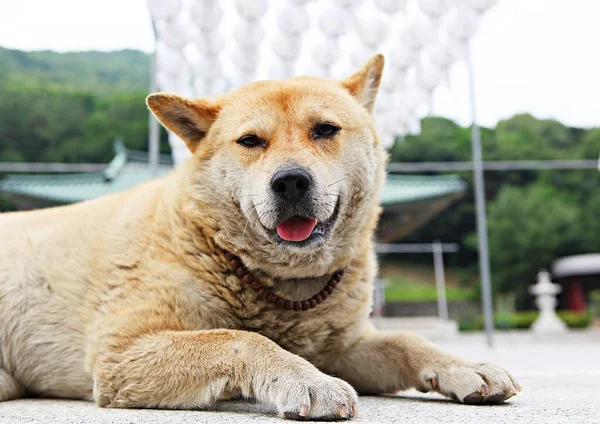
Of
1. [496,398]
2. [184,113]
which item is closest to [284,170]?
[184,113]

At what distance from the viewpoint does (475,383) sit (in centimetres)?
204

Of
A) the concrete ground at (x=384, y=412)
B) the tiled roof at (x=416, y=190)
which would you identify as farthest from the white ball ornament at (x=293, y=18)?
the tiled roof at (x=416, y=190)

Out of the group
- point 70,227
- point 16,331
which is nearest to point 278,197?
point 70,227

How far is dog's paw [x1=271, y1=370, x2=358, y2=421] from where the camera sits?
5.57ft

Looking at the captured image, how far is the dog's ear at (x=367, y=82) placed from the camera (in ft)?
9.20

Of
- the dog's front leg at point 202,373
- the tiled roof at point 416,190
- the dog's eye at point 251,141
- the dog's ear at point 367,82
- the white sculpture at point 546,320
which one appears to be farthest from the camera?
the white sculpture at point 546,320

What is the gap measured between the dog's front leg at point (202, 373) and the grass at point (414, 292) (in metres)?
27.5

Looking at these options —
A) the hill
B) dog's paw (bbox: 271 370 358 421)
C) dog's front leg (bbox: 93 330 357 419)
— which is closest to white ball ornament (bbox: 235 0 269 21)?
dog's front leg (bbox: 93 330 357 419)

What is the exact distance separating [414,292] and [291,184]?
30.7m

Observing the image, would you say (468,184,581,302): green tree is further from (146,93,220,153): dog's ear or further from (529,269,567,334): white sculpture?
(146,93,220,153): dog's ear

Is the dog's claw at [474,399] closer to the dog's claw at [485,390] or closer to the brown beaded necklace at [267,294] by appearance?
the dog's claw at [485,390]

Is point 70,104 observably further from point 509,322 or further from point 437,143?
point 509,322

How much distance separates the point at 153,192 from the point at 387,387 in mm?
1282

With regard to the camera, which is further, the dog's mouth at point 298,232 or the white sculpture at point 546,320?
the white sculpture at point 546,320
